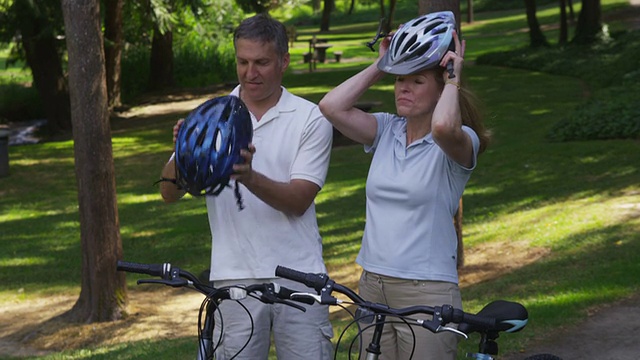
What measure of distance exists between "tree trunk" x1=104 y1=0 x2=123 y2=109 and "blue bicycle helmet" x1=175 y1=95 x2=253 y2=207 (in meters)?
23.3

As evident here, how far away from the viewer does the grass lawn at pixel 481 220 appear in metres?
8.95

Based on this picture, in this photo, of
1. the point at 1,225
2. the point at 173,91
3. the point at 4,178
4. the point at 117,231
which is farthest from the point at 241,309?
the point at 173,91

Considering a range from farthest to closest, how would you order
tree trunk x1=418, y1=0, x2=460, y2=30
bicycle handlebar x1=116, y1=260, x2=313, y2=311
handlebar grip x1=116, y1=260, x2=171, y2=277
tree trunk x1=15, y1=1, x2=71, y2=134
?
tree trunk x1=15, y1=1, x2=71, y2=134 → tree trunk x1=418, y1=0, x2=460, y2=30 → handlebar grip x1=116, y1=260, x2=171, y2=277 → bicycle handlebar x1=116, y1=260, x2=313, y2=311

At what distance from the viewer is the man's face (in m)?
4.36

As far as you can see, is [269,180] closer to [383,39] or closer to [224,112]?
[224,112]

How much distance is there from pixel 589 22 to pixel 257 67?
32754mm

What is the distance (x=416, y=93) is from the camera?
14.1 feet

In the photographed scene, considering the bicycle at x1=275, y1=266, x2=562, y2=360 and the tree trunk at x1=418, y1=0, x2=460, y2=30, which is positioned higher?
the tree trunk at x1=418, y1=0, x2=460, y2=30

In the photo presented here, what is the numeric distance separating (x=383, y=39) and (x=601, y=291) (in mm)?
4741

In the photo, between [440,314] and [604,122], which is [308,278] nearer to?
[440,314]

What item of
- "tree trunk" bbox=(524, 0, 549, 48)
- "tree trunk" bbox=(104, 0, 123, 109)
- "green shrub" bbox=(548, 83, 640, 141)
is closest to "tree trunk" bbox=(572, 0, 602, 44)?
"tree trunk" bbox=(524, 0, 549, 48)

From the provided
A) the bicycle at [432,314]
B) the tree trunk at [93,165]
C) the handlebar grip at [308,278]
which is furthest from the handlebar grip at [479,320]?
the tree trunk at [93,165]

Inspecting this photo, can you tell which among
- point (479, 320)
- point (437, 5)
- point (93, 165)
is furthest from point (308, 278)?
point (93, 165)

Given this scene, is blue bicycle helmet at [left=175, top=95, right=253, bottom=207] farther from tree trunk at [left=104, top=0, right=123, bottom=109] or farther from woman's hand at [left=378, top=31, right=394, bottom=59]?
tree trunk at [left=104, top=0, right=123, bottom=109]
